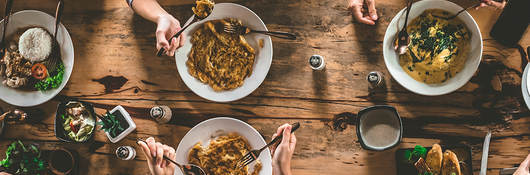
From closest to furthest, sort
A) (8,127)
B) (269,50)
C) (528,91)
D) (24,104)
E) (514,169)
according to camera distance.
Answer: (528,91) → (514,169) → (269,50) → (24,104) → (8,127)

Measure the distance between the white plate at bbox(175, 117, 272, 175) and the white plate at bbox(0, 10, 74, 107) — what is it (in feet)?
2.59

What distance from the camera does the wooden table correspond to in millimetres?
1991

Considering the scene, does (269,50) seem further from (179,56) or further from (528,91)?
(528,91)

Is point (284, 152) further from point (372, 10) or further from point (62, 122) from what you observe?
point (62, 122)

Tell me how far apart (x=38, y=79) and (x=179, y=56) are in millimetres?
847

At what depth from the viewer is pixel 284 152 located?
6.37ft

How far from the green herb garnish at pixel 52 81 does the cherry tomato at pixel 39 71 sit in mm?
25

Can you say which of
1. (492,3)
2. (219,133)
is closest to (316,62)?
(219,133)

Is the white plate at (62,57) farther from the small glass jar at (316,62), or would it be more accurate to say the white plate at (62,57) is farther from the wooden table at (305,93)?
the small glass jar at (316,62)

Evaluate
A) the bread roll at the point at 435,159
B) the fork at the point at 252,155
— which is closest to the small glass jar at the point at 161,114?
the fork at the point at 252,155

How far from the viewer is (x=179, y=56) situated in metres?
2.11

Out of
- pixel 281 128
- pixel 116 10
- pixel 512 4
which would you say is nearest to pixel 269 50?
pixel 281 128

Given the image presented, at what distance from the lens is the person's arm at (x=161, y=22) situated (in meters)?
2.04

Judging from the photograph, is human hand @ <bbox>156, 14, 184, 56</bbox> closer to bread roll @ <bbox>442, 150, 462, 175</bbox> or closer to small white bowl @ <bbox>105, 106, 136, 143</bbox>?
small white bowl @ <bbox>105, 106, 136, 143</bbox>
